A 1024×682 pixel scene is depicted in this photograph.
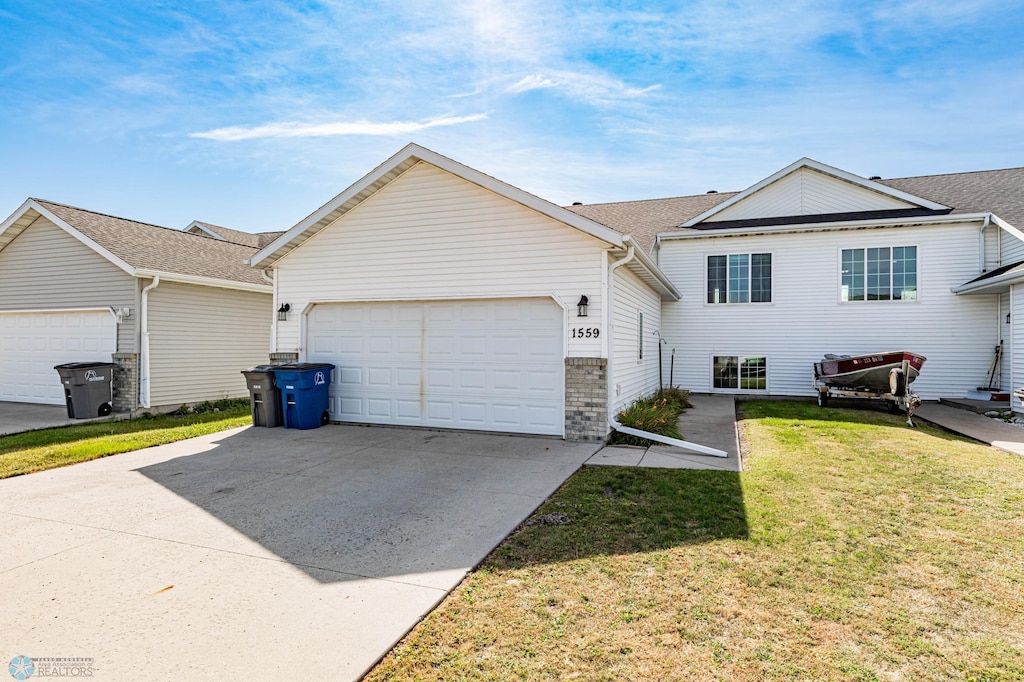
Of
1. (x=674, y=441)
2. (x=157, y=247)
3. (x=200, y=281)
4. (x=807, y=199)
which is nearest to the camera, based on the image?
(x=674, y=441)

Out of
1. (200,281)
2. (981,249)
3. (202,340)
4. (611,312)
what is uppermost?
(981,249)

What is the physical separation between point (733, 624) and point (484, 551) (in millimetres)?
1803

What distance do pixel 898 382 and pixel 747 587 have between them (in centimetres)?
1009

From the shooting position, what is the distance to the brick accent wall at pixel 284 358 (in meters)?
10.4

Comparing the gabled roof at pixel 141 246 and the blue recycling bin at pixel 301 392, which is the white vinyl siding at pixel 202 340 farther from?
the blue recycling bin at pixel 301 392

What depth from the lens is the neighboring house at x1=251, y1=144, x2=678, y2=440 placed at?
8.49 meters

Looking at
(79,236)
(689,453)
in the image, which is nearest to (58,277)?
(79,236)

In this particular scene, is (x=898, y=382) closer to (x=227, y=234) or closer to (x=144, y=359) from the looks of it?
(x=144, y=359)

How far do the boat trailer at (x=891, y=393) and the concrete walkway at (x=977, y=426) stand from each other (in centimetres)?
36

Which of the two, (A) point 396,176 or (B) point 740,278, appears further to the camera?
(B) point 740,278

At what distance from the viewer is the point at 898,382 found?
1133 centimetres

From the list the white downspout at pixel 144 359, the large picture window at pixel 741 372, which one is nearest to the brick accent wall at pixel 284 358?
the white downspout at pixel 144 359

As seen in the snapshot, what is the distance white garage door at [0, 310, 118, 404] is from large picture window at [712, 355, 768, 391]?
14.6 metres

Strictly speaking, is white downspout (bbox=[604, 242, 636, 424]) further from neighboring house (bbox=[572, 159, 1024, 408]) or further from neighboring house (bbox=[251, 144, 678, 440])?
neighboring house (bbox=[572, 159, 1024, 408])
